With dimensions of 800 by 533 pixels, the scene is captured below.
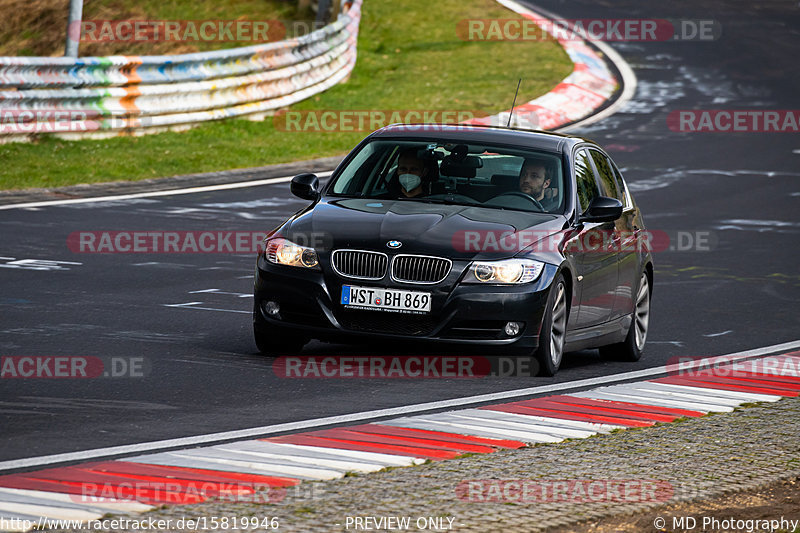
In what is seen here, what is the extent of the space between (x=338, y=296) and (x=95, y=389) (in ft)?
5.60

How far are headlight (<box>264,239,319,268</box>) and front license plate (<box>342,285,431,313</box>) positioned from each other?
40 cm

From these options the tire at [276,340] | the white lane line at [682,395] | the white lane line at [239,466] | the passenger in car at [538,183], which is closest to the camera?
the white lane line at [239,466]

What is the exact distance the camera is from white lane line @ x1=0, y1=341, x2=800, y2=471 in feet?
20.7

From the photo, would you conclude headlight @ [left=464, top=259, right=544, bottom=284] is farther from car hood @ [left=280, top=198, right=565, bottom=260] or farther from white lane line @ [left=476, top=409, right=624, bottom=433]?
white lane line @ [left=476, top=409, right=624, bottom=433]

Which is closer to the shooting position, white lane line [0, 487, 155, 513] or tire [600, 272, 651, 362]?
white lane line [0, 487, 155, 513]

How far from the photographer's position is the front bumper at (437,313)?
901 centimetres

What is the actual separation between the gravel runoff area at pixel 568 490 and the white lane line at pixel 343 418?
1045 millimetres

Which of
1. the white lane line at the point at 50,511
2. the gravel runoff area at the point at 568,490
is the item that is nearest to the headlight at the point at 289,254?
the gravel runoff area at the point at 568,490

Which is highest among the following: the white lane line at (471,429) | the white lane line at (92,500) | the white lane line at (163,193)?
the white lane line at (92,500)

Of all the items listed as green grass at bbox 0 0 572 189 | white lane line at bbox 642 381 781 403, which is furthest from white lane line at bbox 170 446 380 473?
green grass at bbox 0 0 572 189

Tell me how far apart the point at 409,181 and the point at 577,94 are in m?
18.6

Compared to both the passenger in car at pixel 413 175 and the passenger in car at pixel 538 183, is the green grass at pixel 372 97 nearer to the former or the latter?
the passenger in car at pixel 413 175

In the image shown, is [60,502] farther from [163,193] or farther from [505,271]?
[163,193]

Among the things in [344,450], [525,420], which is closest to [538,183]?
[525,420]
